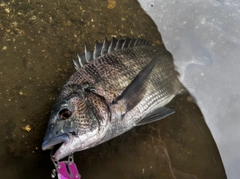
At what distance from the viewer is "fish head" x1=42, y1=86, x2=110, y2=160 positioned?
2.12 m

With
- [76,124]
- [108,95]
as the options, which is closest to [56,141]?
[76,124]

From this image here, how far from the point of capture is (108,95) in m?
2.43

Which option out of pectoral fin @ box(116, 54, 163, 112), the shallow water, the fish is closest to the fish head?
the fish

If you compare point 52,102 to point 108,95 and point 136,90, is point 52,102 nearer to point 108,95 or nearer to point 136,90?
point 108,95

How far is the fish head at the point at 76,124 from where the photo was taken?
2.12m

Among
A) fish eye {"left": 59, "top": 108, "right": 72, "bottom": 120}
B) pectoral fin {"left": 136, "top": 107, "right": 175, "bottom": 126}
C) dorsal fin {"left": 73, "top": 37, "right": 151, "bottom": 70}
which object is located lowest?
pectoral fin {"left": 136, "top": 107, "right": 175, "bottom": 126}

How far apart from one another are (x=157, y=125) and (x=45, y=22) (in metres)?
1.55

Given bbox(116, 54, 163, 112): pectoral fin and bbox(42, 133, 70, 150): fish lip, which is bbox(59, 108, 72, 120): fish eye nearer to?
bbox(42, 133, 70, 150): fish lip

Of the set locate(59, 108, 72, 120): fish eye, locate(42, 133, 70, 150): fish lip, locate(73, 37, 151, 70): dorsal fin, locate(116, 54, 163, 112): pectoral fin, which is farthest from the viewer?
locate(73, 37, 151, 70): dorsal fin

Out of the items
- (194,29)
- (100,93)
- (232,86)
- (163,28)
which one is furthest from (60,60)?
(232,86)

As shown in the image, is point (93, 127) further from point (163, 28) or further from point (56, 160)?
point (163, 28)

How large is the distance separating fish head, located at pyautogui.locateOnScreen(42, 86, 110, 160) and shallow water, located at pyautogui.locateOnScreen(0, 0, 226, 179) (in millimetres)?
519

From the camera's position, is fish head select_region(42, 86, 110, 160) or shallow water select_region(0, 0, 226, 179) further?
shallow water select_region(0, 0, 226, 179)

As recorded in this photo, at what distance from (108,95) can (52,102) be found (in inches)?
26.5
